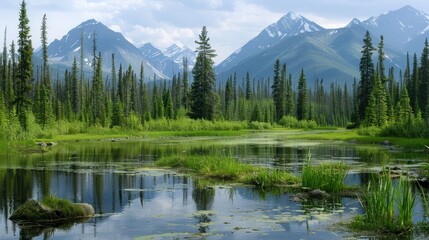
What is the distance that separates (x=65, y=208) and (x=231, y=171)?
44.1 feet

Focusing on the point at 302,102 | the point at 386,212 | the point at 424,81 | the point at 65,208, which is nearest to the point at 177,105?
the point at 302,102

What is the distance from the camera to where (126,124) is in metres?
101

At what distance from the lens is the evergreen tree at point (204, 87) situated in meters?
114

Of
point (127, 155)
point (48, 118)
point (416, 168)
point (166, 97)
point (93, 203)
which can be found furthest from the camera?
point (166, 97)

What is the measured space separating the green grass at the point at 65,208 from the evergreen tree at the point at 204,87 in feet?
302

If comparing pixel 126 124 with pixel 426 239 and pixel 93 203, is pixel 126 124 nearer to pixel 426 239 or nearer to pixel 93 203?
pixel 93 203

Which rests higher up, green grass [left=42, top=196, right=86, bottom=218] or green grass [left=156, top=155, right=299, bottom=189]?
green grass [left=156, top=155, right=299, bottom=189]

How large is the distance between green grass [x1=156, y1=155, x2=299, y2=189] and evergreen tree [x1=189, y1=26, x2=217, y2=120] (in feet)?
244

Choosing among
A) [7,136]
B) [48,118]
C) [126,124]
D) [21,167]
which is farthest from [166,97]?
[21,167]

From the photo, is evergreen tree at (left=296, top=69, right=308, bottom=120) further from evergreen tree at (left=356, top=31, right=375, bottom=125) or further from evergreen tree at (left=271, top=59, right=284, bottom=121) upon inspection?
evergreen tree at (left=356, top=31, right=375, bottom=125)

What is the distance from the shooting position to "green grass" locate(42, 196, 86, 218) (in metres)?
20.9

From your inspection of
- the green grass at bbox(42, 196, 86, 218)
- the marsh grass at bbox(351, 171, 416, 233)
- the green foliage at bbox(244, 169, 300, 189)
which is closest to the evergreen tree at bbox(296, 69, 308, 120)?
the green foliage at bbox(244, 169, 300, 189)

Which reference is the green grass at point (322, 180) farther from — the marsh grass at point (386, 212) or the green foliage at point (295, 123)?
the green foliage at point (295, 123)

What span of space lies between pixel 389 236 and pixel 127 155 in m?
35.8
